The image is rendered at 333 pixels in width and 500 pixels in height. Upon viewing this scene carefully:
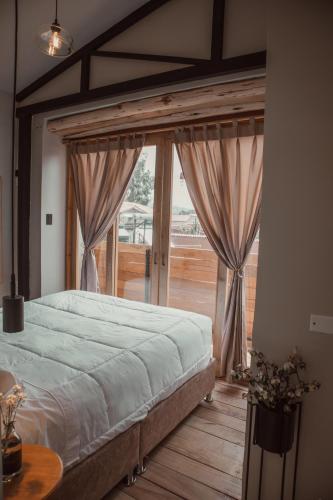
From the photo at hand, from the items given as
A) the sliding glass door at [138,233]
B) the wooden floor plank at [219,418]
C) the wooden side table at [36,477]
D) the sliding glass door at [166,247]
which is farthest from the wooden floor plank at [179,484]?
the sliding glass door at [138,233]

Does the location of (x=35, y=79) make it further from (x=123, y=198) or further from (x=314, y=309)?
(x=314, y=309)

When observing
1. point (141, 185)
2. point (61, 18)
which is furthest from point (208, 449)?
point (61, 18)

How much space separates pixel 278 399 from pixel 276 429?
0.12m

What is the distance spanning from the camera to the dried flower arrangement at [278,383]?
59.6 inches

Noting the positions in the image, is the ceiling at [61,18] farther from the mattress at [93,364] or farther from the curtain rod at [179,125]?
the mattress at [93,364]

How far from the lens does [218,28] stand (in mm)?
2434

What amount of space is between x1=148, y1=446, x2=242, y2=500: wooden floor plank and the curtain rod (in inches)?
108

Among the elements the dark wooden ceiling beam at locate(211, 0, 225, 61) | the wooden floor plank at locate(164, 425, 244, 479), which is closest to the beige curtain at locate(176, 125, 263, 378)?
the dark wooden ceiling beam at locate(211, 0, 225, 61)

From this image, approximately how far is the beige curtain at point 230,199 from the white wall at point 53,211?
171 cm

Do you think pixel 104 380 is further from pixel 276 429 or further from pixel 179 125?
pixel 179 125

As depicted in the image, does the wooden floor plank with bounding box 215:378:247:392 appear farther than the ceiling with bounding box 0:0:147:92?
Yes

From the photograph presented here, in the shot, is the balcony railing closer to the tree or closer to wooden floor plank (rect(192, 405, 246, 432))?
the tree

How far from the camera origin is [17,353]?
2.04 meters

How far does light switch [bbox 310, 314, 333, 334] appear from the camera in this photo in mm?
1559
